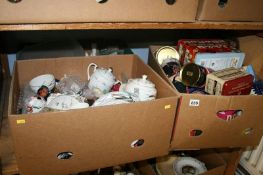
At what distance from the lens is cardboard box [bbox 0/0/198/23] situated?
662mm

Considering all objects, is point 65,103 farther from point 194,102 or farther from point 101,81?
point 194,102

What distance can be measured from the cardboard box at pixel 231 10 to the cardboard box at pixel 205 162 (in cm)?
70

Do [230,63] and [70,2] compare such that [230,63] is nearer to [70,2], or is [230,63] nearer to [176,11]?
[176,11]

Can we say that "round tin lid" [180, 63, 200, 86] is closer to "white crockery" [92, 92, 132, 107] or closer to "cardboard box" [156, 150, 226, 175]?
"white crockery" [92, 92, 132, 107]

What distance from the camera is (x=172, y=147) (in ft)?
2.97

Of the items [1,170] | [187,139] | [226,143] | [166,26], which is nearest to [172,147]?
[187,139]

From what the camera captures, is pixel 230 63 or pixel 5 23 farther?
pixel 230 63

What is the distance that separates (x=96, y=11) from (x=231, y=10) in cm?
47

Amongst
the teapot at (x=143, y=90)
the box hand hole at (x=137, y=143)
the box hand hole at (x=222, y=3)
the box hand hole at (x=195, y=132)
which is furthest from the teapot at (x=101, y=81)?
the box hand hole at (x=222, y=3)

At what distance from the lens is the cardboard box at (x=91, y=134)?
672mm

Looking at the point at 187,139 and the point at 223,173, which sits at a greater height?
the point at 187,139

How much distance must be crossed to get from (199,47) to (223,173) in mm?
655

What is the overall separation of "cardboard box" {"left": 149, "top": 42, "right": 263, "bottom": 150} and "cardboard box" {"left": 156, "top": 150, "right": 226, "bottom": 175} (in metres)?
0.28

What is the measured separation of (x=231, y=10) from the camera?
869 millimetres
